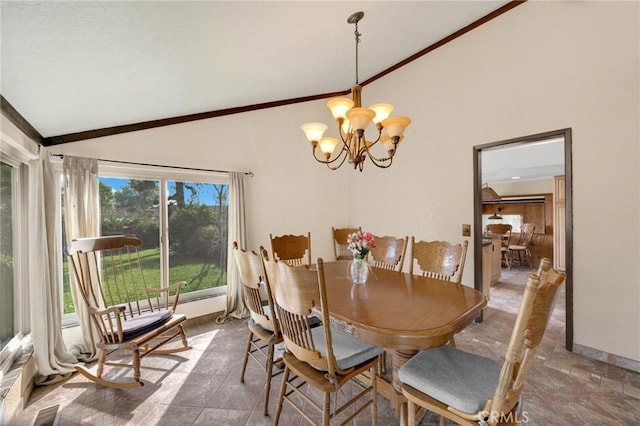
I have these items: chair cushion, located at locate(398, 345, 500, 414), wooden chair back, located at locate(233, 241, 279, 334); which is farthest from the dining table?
wooden chair back, located at locate(233, 241, 279, 334)

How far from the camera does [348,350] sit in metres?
1.53

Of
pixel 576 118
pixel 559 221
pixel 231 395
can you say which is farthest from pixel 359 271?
pixel 559 221

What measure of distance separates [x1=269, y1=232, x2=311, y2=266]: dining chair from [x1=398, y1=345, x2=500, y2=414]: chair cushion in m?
1.82

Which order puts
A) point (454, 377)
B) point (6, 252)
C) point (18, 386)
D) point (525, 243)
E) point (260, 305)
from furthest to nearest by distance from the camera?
point (525, 243)
point (6, 252)
point (260, 305)
point (18, 386)
point (454, 377)

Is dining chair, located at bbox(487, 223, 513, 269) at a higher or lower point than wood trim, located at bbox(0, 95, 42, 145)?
lower

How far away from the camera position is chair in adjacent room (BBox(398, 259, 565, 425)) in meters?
0.97

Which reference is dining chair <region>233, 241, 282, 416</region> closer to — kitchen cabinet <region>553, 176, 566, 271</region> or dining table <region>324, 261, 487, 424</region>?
dining table <region>324, 261, 487, 424</region>

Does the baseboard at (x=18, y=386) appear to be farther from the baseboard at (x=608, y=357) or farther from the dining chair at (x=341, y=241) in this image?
the baseboard at (x=608, y=357)

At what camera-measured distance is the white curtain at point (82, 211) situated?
2396 mm

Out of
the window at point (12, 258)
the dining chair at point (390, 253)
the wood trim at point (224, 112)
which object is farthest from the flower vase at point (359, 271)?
the wood trim at point (224, 112)

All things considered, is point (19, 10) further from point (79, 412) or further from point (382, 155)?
point (382, 155)

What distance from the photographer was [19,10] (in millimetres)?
1135

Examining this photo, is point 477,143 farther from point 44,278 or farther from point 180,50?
point 44,278

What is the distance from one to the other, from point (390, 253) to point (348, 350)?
139 cm
